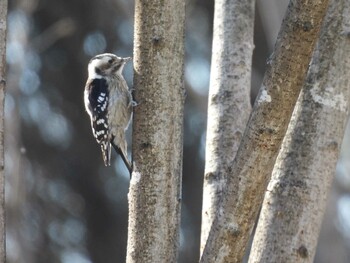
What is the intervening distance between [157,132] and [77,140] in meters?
10.4

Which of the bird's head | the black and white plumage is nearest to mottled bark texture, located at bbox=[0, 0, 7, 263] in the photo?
the black and white plumage

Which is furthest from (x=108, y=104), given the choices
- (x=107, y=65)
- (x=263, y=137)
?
(x=263, y=137)

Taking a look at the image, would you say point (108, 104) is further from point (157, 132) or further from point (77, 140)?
point (77, 140)

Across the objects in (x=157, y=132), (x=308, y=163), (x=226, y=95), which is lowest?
(x=308, y=163)

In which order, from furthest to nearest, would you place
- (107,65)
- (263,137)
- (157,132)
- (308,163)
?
(107,65) < (308,163) < (157,132) < (263,137)

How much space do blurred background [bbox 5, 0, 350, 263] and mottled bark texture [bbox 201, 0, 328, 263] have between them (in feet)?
29.6

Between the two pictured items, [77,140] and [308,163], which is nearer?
[308,163]

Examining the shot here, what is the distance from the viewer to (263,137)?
11.0 feet

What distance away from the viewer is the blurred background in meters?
13.1

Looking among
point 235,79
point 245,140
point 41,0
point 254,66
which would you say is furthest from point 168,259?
point 41,0

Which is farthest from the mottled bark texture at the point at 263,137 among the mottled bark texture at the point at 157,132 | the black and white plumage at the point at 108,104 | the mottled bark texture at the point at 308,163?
the black and white plumage at the point at 108,104

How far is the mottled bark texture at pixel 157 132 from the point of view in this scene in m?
3.49

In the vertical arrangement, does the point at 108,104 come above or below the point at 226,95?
below

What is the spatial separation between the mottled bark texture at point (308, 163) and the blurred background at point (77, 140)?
8.40 metres
